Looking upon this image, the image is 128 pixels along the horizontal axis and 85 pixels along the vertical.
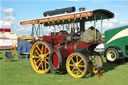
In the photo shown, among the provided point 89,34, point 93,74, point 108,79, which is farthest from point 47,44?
point 108,79

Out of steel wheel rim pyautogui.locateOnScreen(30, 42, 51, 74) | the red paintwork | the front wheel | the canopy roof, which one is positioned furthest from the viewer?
the front wheel

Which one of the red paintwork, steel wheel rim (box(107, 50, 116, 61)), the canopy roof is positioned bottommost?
steel wheel rim (box(107, 50, 116, 61))

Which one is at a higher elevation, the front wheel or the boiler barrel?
the boiler barrel

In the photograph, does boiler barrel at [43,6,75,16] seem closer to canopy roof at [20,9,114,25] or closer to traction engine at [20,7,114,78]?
traction engine at [20,7,114,78]

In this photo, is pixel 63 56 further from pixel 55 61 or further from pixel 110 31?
pixel 110 31

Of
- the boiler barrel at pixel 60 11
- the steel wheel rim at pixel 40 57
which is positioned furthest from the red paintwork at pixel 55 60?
the boiler barrel at pixel 60 11

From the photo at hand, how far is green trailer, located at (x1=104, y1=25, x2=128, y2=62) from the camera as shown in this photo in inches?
458

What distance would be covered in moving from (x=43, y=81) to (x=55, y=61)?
4.23ft

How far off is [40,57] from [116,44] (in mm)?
5848

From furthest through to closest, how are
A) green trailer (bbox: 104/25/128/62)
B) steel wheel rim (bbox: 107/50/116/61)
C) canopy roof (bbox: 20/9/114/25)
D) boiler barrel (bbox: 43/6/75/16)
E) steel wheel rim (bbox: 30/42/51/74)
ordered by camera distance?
steel wheel rim (bbox: 107/50/116/61) < green trailer (bbox: 104/25/128/62) < boiler barrel (bbox: 43/6/75/16) < steel wheel rim (bbox: 30/42/51/74) < canopy roof (bbox: 20/9/114/25)

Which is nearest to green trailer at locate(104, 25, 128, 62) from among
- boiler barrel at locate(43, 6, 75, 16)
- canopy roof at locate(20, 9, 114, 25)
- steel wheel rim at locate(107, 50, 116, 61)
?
steel wheel rim at locate(107, 50, 116, 61)

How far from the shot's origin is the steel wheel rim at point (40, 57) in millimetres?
8203

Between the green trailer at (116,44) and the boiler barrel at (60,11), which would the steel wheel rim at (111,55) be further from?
the boiler barrel at (60,11)

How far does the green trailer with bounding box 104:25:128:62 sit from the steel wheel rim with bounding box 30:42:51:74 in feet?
17.1
